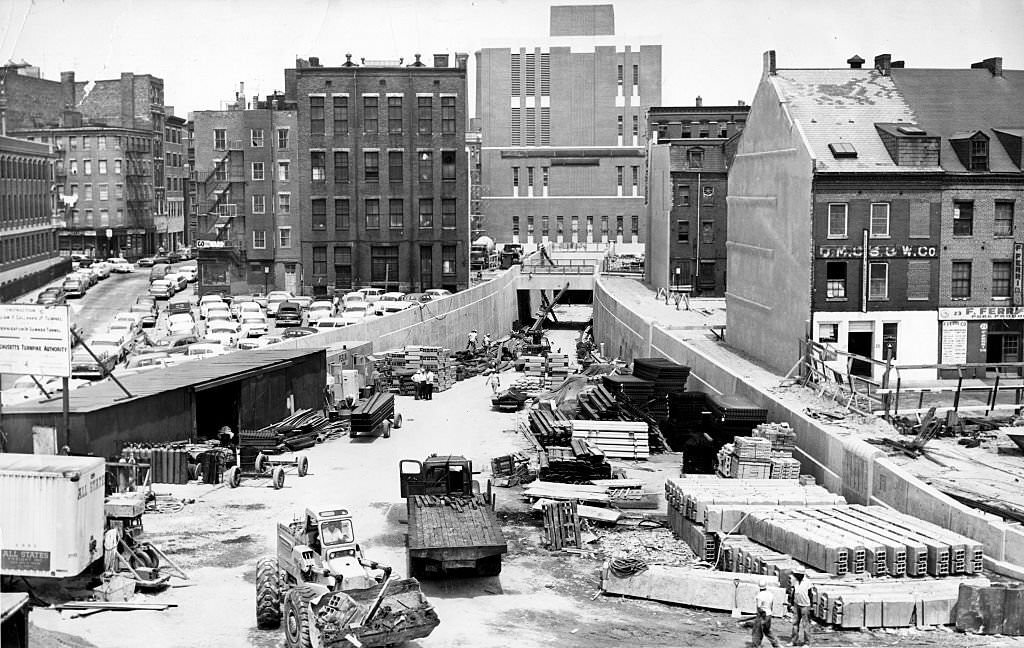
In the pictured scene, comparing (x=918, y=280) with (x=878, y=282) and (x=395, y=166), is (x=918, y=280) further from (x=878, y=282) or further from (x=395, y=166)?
(x=395, y=166)

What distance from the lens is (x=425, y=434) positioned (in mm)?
40781

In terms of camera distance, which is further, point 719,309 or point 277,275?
point 277,275

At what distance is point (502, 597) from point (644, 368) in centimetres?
1997

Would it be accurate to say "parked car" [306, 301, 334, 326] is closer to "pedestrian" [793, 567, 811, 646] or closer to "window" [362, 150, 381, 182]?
"window" [362, 150, 381, 182]

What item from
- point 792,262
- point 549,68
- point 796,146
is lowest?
point 792,262

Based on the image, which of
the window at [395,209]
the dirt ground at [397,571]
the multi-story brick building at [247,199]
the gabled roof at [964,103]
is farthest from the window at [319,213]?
the dirt ground at [397,571]

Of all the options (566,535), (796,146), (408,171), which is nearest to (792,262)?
(796,146)

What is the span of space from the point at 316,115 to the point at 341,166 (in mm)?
3968

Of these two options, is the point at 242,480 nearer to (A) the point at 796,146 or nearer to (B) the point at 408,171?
(A) the point at 796,146

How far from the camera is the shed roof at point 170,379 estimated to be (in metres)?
29.1

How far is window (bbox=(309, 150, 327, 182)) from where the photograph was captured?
280ft

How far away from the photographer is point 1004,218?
4291 centimetres

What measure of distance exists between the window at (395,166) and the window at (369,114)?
2.05 metres

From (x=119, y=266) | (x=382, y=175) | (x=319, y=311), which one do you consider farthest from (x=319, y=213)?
(x=119, y=266)
